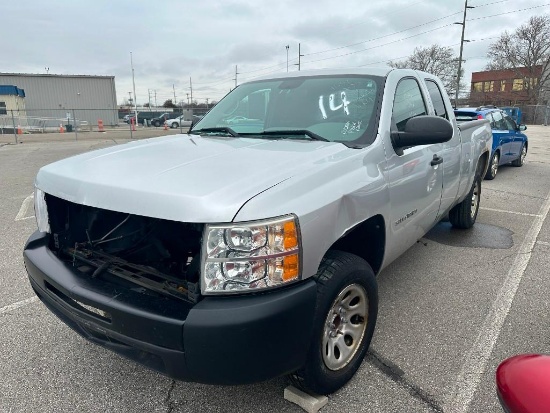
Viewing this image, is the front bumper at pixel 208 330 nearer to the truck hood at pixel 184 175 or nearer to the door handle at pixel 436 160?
the truck hood at pixel 184 175

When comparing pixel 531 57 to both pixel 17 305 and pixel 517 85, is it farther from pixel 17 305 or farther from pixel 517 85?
pixel 17 305

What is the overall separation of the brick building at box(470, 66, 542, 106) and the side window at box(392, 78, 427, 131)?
5369 centimetres

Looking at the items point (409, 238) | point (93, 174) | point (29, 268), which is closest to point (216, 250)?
point (93, 174)

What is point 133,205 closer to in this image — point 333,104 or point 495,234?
point 333,104

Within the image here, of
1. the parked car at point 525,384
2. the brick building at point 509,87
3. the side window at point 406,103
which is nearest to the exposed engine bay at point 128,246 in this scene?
the parked car at point 525,384

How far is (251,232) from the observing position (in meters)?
1.79

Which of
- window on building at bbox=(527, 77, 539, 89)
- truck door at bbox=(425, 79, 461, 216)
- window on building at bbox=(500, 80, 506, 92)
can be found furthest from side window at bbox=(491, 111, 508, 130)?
window on building at bbox=(500, 80, 506, 92)

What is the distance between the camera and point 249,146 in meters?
2.73

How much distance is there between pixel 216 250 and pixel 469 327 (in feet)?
7.54

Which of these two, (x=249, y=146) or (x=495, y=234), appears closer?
(x=249, y=146)

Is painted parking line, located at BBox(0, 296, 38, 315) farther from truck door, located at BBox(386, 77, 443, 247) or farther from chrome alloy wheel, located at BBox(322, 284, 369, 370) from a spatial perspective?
truck door, located at BBox(386, 77, 443, 247)

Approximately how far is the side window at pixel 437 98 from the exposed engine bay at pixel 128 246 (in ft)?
9.36

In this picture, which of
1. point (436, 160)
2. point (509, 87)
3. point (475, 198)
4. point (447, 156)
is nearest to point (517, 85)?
point (509, 87)

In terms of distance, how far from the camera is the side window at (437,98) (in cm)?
401
